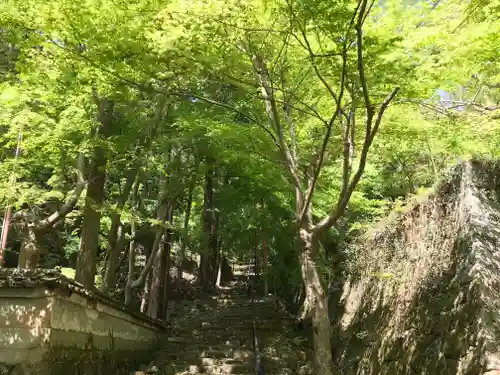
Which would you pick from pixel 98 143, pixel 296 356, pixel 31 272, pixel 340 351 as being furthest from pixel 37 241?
pixel 340 351

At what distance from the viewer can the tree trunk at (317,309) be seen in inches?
223

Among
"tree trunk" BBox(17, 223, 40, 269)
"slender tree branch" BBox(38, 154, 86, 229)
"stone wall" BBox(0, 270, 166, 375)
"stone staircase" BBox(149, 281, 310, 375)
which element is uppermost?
"slender tree branch" BBox(38, 154, 86, 229)

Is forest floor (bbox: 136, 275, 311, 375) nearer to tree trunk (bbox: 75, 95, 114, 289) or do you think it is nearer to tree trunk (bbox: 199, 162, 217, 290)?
tree trunk (bbox: 199, 162, 217, 290)

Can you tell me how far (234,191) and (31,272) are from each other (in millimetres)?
7657

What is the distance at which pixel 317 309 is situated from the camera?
5.92m

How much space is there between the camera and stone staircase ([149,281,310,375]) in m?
9.97

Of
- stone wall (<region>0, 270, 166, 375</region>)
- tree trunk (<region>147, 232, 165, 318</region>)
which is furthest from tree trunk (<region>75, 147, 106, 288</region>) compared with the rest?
tree trunk (<region>147, 232, 165, 318</region>)

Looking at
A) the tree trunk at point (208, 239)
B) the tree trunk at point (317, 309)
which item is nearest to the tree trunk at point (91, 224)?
the tree trunk at point (317, 309)

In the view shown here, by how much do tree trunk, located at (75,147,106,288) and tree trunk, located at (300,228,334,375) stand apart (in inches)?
187

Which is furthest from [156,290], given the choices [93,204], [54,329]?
[54,329]

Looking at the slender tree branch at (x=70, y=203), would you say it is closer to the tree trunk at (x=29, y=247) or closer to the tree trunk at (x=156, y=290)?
the tree trunk at (x=29, y=247)

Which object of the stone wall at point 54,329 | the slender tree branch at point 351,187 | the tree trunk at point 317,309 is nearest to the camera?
the slender tree branch at point 351,187

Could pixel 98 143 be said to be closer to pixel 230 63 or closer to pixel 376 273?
pixel 230 63

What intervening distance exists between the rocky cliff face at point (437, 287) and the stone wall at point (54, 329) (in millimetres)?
5088
